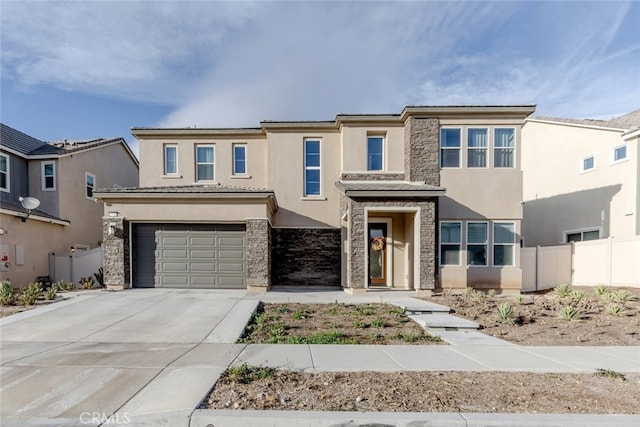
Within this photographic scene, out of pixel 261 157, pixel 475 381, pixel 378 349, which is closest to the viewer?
pixel 475 381

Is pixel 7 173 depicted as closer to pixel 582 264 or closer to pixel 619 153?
pixel 582 264

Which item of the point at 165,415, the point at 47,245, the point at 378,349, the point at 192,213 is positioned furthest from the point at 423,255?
the point at 47,245

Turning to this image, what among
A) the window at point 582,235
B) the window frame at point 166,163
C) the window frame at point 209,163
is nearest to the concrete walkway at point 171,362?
the window frame at point 209,163

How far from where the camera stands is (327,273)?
44.4 ft

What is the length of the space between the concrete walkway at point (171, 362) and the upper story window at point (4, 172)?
8866mm

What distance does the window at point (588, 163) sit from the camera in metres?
14.7

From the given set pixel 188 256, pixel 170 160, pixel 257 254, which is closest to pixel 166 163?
pixel 170 160

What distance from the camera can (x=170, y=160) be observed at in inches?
571

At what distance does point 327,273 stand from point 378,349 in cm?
763

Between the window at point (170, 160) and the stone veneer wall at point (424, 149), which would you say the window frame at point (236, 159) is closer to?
the window at point (170, 160)

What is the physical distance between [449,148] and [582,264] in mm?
7133

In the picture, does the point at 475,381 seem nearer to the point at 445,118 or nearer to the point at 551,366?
the point at 551,366

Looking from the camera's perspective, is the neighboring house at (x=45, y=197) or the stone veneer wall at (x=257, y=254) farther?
the neighboring house at (x=45, y=197)

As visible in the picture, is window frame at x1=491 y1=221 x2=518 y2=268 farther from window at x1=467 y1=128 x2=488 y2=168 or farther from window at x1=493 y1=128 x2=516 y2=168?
window at x1=467 y1=128 x2=488 y2=168
